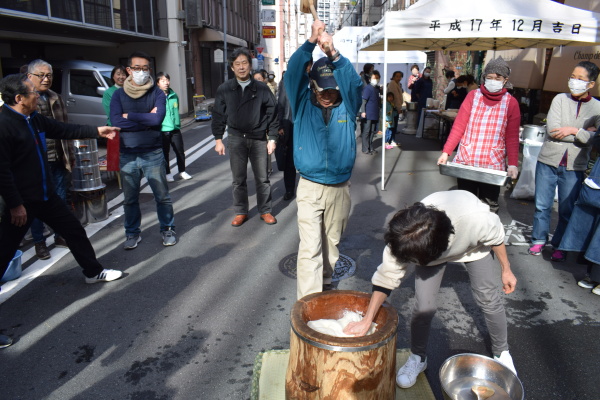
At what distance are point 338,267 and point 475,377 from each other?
2112 mm

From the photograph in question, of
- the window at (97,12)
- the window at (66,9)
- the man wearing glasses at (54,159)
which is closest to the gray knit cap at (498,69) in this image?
the man wearing glasses at (54,159)

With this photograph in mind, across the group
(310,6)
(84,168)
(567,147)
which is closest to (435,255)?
(310,6)

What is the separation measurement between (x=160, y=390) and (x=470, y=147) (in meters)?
3.35

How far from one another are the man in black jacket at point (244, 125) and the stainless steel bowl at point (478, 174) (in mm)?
2157

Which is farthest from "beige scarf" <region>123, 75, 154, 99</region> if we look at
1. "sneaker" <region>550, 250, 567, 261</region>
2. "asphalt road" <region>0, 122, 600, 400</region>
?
"sneaker" <region>550, 250, 567, 261</region>

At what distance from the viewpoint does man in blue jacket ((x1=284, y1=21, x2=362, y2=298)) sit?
10.7ft

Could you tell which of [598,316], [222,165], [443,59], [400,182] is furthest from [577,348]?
[443,59]

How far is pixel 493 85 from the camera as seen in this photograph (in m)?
4.15

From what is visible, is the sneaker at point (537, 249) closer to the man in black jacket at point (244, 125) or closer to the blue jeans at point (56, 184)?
the man in black jacket at point (244, 125)

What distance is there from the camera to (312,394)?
2180 millimetres

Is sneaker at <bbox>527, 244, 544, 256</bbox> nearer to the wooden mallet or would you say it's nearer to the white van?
the wooden mallet

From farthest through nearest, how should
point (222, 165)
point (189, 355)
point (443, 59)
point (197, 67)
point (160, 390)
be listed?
point (197, 67) → point (443, 59) → point (222, 165) → point (189, 355) → point (160, 390)

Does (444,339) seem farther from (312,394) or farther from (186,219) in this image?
(186,219)

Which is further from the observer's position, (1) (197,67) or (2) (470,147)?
(1) (197,67)
